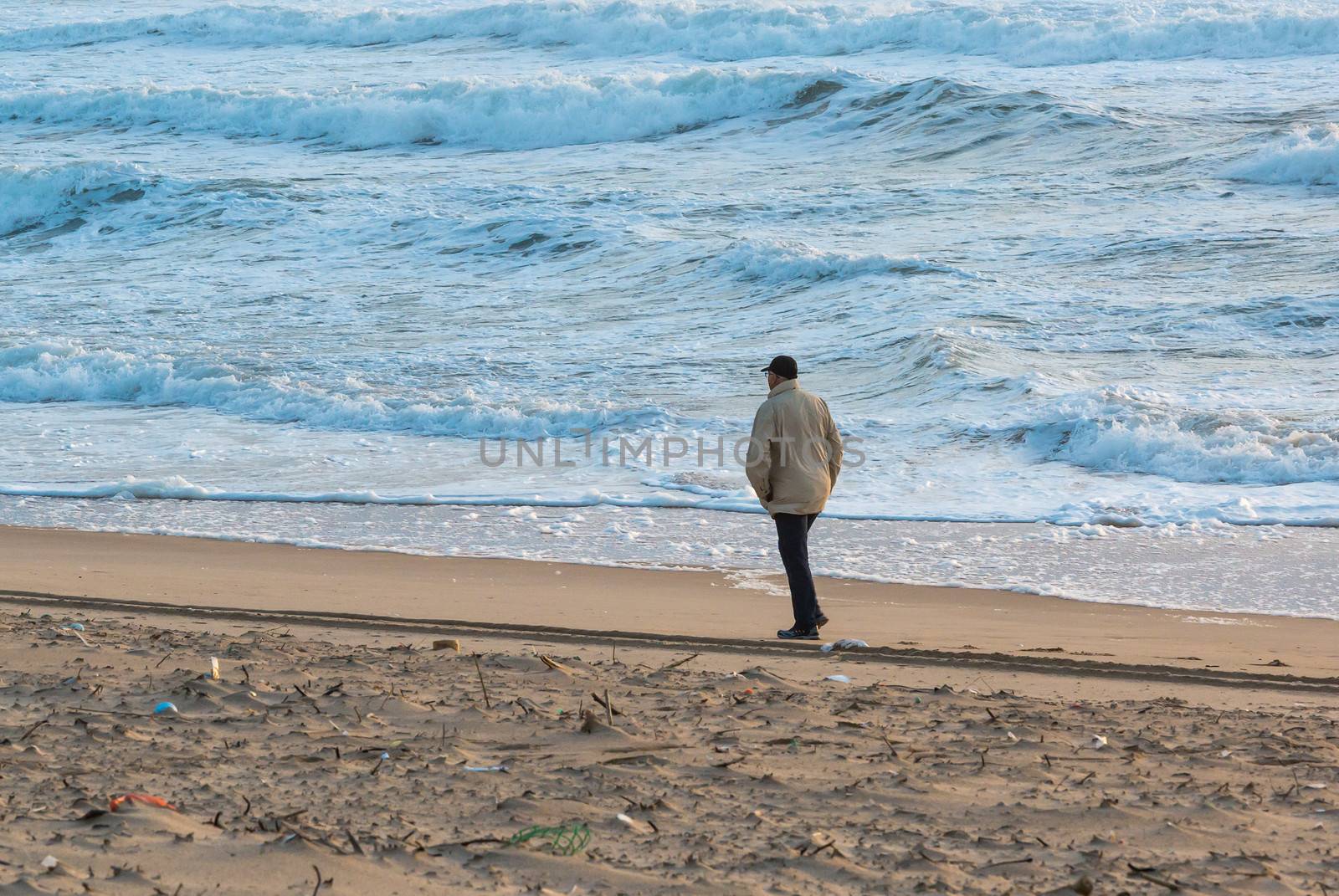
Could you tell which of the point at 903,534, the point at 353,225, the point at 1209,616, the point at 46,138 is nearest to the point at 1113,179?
the point at 353,225

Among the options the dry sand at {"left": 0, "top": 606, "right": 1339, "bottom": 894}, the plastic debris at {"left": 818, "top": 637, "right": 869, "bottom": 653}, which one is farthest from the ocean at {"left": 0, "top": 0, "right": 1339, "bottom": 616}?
the dry sand at {"left": 0, "top": 606, "right": 1339, "bottom": 894}

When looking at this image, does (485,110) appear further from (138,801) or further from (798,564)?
(138,801)

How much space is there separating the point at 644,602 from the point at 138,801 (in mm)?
3805

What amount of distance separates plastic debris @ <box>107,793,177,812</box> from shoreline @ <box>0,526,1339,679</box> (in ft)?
9.57

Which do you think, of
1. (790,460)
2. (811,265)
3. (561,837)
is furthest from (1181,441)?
(561,837)

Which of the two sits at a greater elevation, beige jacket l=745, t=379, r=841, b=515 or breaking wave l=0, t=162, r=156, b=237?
breaking wave l=0, t=162, r=156, b=237

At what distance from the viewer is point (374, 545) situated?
8570mm

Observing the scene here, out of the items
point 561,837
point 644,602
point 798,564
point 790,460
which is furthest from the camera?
point 644,602

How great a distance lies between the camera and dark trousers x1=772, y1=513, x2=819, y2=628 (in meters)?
6.39

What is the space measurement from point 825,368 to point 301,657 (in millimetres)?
8884

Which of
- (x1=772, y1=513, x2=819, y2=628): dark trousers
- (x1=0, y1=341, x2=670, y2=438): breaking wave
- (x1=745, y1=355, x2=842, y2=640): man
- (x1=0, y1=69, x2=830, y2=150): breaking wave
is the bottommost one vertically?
(x1=0, y1=341, x2=670, y2=438): breaking wave

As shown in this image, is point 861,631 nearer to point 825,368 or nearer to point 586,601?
point 586,601

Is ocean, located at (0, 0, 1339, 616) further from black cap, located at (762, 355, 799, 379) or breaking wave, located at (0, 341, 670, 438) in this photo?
black cap, located at (762, 355, 799, 379)

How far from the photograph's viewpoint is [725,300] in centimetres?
1619
